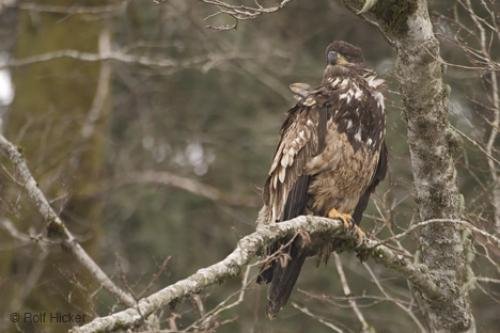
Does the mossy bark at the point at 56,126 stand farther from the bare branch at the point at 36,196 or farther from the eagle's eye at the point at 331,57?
the eagle's eye at the point at 331,57

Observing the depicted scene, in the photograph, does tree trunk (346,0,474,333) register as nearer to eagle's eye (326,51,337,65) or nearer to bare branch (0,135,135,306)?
eagle's eye (326,51,337,65)

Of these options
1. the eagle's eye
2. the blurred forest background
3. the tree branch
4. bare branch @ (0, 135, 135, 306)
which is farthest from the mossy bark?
the tree branch

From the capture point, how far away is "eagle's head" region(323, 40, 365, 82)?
6.10 m

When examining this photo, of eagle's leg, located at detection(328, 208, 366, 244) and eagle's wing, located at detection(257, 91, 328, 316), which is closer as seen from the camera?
eagle's leg, located at detection(328, 208, 366, 244)

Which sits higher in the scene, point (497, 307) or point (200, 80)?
point (200, 80)

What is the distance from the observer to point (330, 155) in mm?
5781

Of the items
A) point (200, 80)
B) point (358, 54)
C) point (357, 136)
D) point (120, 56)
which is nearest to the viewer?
point (357, 136)

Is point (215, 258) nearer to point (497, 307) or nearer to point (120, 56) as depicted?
point (497, 307)

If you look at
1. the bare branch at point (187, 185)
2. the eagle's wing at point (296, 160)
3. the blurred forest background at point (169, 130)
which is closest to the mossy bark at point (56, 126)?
the blurred forest background at point (169, 130)

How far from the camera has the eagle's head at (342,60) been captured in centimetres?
610

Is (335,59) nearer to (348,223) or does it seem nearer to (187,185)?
(348,223)

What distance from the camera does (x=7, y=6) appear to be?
26.7 ft

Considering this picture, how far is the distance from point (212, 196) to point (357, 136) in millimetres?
2928

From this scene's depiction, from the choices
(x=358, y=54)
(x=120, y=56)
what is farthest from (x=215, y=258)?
(x=358, y=54)
